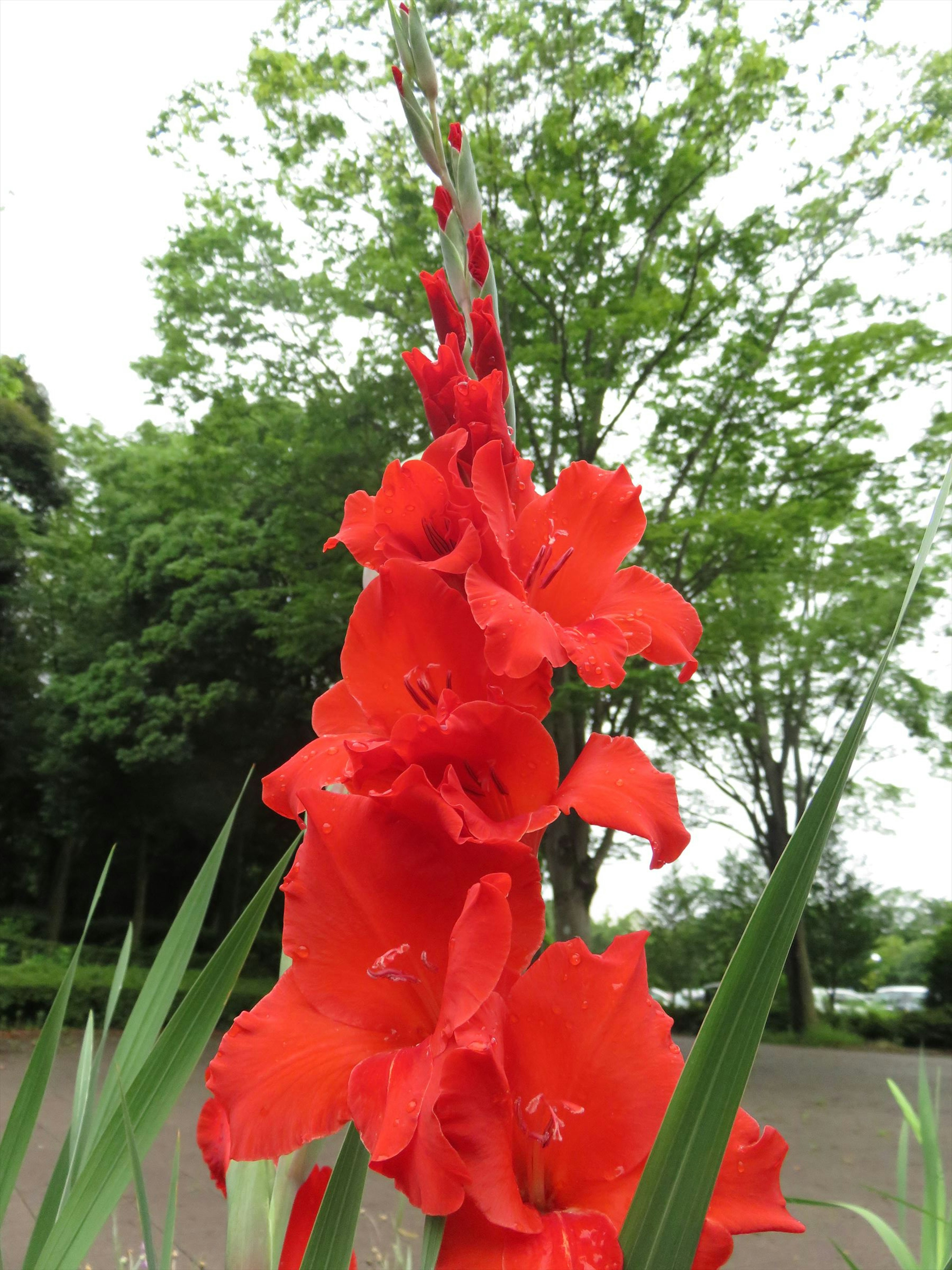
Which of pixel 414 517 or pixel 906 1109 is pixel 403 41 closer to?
pixel 414 517

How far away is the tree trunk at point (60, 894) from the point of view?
20.8 meters

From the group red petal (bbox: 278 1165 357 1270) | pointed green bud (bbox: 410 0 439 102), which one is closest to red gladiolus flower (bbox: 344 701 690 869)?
red petal (bbox: 278 1165 357 1270)

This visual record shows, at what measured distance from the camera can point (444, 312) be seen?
3.11 feet

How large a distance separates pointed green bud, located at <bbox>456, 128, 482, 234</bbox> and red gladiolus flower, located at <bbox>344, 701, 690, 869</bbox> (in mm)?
570

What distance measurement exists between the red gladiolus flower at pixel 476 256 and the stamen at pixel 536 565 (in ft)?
1.06

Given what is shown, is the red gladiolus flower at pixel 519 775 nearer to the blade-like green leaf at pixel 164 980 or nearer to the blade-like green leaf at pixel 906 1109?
the blade-like green leaf at pixel 164 980

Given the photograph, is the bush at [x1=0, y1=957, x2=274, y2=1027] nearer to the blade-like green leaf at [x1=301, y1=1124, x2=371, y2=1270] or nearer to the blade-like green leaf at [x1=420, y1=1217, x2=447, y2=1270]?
the blade-like green leaf at [x1=301, y1=1124, x2=371, y2=1270]

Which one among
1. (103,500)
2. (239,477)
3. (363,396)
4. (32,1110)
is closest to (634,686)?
(363,396)

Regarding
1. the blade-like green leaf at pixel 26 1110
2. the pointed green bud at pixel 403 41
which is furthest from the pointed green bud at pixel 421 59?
the blade-like green leaf at pixel 26 1110

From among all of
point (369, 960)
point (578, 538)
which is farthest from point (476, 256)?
point (369, 960)

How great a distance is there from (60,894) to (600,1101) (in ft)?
76.9

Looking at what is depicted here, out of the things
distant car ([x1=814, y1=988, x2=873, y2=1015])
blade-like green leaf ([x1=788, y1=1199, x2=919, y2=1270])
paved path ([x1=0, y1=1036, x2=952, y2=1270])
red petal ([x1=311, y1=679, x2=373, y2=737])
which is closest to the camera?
red petal ([x1=311, y1=679, x2=373, y2=737])

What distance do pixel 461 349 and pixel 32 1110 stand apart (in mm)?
1021

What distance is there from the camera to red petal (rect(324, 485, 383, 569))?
0.85 metres
